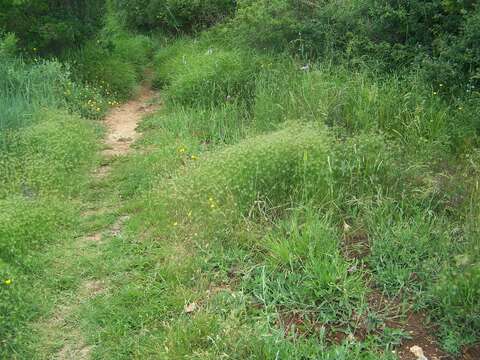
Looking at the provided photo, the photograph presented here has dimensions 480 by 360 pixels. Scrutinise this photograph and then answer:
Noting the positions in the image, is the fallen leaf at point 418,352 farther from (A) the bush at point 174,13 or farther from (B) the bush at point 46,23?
(A) the bush at point 174,13

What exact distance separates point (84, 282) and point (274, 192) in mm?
1790

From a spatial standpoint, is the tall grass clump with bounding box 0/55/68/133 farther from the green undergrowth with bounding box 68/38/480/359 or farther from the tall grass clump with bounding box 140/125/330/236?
the tall grass clump with bounding box 140/125/330/236

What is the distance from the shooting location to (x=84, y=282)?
4.69 meters

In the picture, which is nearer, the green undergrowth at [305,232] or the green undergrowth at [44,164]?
the green undergrowth at [305,232]

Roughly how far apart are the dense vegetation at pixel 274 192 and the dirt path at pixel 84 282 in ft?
0.26

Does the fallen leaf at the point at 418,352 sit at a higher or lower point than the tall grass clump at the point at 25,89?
lower

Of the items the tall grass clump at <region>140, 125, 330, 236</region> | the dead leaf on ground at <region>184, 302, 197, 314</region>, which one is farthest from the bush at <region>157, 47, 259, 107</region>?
the dead leaf on ground at <region>184, 302, 197, 314</region>

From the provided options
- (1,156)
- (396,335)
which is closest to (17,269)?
(1,156)

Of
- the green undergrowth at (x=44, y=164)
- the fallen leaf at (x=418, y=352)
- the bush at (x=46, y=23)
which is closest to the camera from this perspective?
the fallen leaf at (x=418, y=352)

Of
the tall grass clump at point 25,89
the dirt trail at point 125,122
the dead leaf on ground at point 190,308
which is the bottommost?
the dirt trail at point 125,122

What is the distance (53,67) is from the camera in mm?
8703

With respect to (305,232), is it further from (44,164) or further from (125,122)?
(125,122)

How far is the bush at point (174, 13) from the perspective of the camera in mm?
12219

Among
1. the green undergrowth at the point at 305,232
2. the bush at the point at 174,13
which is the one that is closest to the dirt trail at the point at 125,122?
the green undergrowth at the point at 305,232
